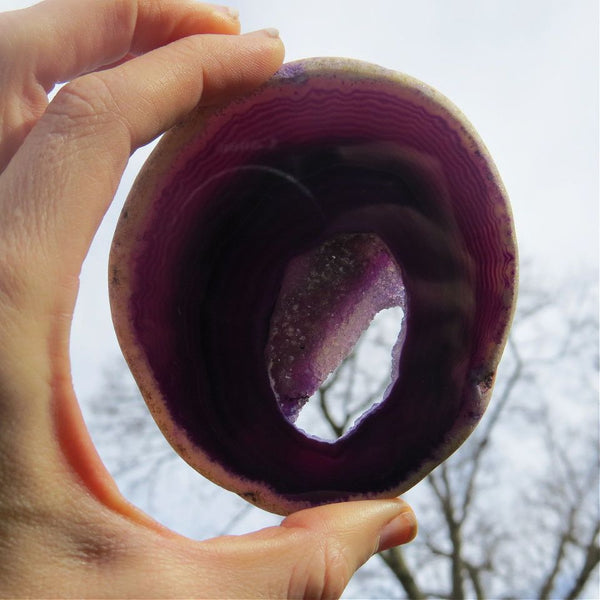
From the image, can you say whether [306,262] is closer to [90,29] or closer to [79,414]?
[79,414]

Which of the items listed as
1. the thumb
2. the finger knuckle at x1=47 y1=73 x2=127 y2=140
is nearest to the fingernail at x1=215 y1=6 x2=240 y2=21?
the finger knuckle at x1=47 y1=73 x2=127 y2=140

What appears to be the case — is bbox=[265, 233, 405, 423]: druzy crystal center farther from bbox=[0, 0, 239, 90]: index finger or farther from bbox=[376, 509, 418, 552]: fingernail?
bbox=[0, 0, 239, 90]: index finger

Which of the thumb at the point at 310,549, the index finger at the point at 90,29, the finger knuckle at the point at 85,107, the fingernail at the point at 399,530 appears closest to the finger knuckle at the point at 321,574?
the thumb at the point at 310,549

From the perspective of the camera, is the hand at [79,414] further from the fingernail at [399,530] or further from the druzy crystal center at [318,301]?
the druzy crystal center at [318,301]

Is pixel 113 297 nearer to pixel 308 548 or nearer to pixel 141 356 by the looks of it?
pixel 141 356

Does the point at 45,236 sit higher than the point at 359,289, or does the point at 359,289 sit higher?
the point at 45,236

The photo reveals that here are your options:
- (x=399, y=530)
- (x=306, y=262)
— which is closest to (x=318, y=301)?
(x=306, y=262)

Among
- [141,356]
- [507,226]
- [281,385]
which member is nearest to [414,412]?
[281,385]
